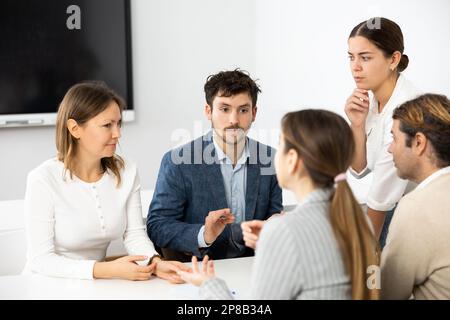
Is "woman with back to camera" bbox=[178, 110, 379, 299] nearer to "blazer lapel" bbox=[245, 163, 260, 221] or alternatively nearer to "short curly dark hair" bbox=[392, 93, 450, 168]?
"short curly dark hair" bbox=[392, 93, 450, 168]

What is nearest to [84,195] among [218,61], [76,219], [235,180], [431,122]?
[76,219]

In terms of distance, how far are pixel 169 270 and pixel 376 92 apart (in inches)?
42.3

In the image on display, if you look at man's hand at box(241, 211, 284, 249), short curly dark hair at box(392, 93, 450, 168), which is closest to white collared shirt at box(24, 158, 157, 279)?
man's hand at box(241, 211, 284, 249)

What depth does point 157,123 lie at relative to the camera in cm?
436

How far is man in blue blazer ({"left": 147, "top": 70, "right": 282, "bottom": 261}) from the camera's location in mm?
2387

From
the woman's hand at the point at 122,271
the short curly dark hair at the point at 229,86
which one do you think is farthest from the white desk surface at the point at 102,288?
the short curly dark hair at the point at 229,86

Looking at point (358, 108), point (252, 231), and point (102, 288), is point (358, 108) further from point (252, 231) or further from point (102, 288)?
point (102, 288)

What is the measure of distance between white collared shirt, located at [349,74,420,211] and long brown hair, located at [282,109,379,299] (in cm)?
87

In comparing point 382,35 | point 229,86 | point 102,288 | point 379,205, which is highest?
point 382,35

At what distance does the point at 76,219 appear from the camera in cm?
215

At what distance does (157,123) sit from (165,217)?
6.71 ft

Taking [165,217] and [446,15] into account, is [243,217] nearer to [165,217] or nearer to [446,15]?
[165,217]

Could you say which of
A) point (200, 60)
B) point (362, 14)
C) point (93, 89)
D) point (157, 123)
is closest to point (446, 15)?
point (362, 14)

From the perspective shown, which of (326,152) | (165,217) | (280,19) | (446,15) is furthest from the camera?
(280,19)
